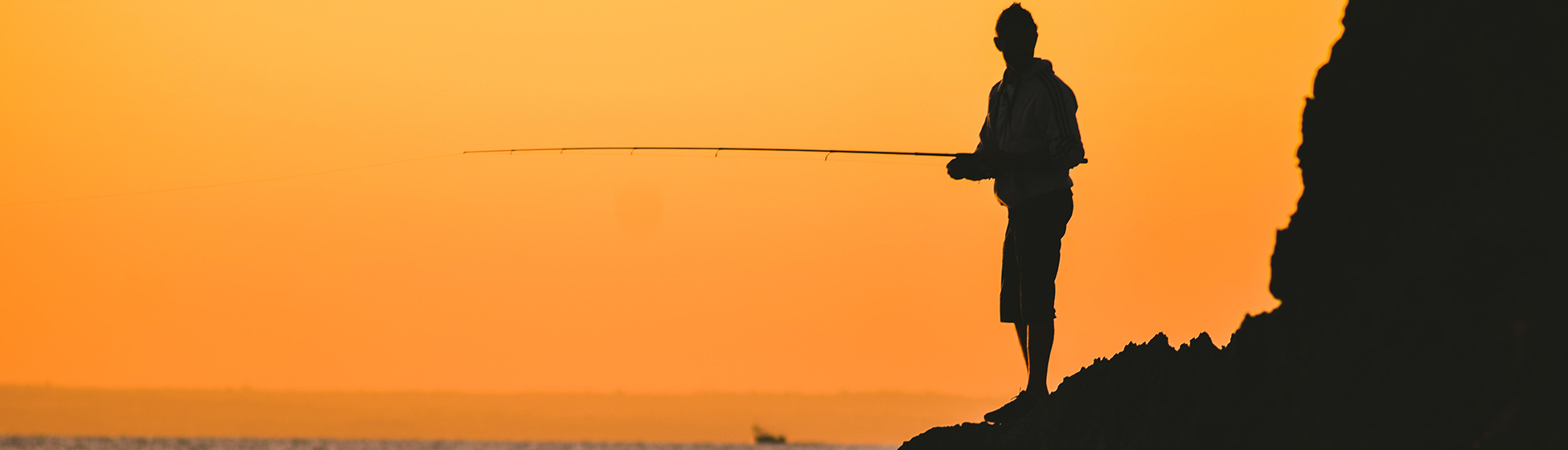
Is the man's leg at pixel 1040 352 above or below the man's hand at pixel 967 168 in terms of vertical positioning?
below

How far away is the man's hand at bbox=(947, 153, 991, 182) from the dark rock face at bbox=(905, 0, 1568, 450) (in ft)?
4.57

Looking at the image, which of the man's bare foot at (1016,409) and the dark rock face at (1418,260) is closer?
the dark rock face at (1418,260)

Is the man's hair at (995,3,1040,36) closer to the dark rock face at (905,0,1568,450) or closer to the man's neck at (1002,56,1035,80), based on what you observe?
the man's neck at (1002,56,1035,80)

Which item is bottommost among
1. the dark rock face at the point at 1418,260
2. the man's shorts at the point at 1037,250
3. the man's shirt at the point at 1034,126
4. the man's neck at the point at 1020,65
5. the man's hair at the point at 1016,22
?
the dark rock face at the point at 1418,260

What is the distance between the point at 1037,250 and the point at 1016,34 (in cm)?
102

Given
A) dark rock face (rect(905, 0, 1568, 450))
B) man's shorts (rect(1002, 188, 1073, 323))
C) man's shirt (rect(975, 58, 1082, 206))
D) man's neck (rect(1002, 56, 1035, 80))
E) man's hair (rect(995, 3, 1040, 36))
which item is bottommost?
dark rock face (rect(905, 0, 1568, 450))

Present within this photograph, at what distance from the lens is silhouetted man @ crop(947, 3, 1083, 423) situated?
18.1ft

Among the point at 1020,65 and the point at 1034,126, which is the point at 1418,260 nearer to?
the point at 1034,126

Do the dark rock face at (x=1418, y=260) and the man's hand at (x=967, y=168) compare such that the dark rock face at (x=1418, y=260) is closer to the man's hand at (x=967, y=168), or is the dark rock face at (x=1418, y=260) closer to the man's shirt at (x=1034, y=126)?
the man's shirt at (x=1034, y=126)

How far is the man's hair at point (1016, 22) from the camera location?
5.57m

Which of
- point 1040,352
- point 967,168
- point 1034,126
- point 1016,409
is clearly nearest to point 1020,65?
point 1034,126

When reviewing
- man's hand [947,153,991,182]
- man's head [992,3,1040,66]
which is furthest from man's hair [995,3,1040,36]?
man's hand [947,153,991,182]

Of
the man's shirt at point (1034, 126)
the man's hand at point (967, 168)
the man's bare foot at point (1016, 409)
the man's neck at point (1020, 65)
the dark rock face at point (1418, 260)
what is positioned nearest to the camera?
the dark rock face at point (1418, 260)

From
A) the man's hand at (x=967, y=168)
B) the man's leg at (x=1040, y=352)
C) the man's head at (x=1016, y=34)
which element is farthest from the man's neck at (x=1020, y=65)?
the man's leg at (x=1040, y=352)
